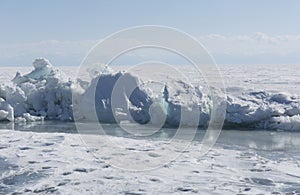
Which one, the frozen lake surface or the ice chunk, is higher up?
the ice chunk

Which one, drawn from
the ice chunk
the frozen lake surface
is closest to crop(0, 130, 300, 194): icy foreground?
the frozen lake surface

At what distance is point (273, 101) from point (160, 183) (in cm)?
758

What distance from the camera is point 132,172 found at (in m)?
6.01

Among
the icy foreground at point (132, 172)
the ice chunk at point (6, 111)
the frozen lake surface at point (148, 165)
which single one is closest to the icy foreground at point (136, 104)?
the ice chunk at point (6, 111)

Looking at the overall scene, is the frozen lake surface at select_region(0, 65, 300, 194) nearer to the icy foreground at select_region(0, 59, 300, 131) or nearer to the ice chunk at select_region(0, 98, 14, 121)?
the icy foreground at select_region(0, 59, 300, 131)

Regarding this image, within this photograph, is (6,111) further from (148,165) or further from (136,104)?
(148,165)

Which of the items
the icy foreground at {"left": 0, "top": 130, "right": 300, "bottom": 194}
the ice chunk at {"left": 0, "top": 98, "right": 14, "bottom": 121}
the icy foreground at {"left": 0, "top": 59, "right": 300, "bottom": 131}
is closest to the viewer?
the icy foreground at {"left": 0, "top": 130, "right": 300, "bottom": 194}

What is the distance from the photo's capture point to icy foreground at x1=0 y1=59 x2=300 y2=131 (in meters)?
11.0

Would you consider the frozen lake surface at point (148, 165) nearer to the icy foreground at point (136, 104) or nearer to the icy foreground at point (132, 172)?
the icy foreground at point (132, 172)

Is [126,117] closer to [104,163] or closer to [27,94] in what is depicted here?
[27,94]

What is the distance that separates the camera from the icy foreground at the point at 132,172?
529 centimetres

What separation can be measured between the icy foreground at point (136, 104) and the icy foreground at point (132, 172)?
295cm

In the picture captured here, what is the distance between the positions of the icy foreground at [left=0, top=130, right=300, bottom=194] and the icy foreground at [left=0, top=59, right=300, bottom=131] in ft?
9.67

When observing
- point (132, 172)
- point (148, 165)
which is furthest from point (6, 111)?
point (132, 172)
